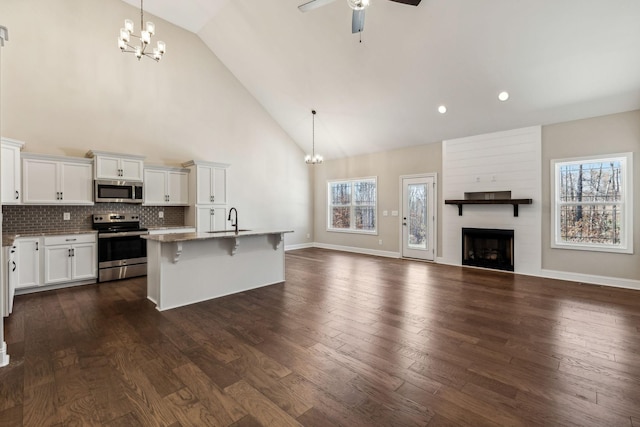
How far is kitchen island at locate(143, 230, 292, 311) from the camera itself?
3791 millimetres

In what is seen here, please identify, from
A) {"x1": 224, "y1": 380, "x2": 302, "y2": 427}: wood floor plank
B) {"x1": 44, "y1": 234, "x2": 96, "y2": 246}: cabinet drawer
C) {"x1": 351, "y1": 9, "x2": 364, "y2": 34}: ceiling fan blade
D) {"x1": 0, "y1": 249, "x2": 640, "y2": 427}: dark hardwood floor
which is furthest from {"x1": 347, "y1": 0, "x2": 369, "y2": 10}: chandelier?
{"x1": 44, "y1": 234, "x2": 96, "y2": 246}: cabinet drawer

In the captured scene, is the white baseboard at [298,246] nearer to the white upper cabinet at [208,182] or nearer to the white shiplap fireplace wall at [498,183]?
the white upper cabinet at [208,182]

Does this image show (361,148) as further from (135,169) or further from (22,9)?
(22,9)

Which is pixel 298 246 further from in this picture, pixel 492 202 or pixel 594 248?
pixel 594 248

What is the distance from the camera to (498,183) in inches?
244

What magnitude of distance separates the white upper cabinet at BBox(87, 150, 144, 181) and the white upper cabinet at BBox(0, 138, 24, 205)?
0.94 metres

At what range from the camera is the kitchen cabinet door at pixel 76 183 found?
488 cm

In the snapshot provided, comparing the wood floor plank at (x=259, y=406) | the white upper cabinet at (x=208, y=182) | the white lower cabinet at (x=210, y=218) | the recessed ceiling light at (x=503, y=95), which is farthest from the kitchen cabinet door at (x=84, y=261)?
the recessed ceiling light at (x=503, y=95)

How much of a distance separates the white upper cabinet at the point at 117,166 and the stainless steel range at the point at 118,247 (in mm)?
800

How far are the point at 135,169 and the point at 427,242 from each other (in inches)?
254

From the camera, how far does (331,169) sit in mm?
9422

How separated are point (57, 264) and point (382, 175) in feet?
23.1

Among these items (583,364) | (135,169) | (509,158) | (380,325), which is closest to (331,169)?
(509,158)

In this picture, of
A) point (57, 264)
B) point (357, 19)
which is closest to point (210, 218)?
point (57, 264)
